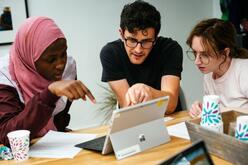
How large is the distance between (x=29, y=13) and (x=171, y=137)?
7.47 ft

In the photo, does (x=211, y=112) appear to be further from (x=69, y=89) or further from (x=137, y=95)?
(x=69, y=89)

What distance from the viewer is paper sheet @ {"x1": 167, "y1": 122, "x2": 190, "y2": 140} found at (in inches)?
56.7

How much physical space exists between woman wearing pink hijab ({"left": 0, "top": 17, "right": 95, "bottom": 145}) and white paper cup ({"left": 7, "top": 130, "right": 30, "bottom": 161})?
0.37ft

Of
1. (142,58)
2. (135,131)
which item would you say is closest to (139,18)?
(142,58)

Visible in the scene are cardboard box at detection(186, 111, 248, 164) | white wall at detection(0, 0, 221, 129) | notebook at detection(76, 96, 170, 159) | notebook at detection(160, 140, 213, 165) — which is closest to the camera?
notebook at detection(160, 140, 213, 165)

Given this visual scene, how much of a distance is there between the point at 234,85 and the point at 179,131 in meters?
0.56

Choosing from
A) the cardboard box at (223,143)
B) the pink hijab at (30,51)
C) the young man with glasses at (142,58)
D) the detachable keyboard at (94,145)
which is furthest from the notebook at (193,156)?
the pink hijab at (30,51)

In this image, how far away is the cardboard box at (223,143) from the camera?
1070mm

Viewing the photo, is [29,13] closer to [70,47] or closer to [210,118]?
[70,47]

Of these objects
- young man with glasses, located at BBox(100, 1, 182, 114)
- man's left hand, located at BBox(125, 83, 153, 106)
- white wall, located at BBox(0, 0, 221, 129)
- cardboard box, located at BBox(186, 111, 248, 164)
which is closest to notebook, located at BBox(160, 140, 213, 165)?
cardboard box, located at BBox(186, 111, 248, 164)

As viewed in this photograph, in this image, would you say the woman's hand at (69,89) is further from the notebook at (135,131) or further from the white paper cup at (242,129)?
the white paper cup at (242,129)

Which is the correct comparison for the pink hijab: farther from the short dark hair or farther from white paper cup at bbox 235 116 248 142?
white paper cup at bbox 235 116 248 142

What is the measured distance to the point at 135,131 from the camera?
1302mm

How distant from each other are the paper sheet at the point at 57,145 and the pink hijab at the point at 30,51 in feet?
0.78
